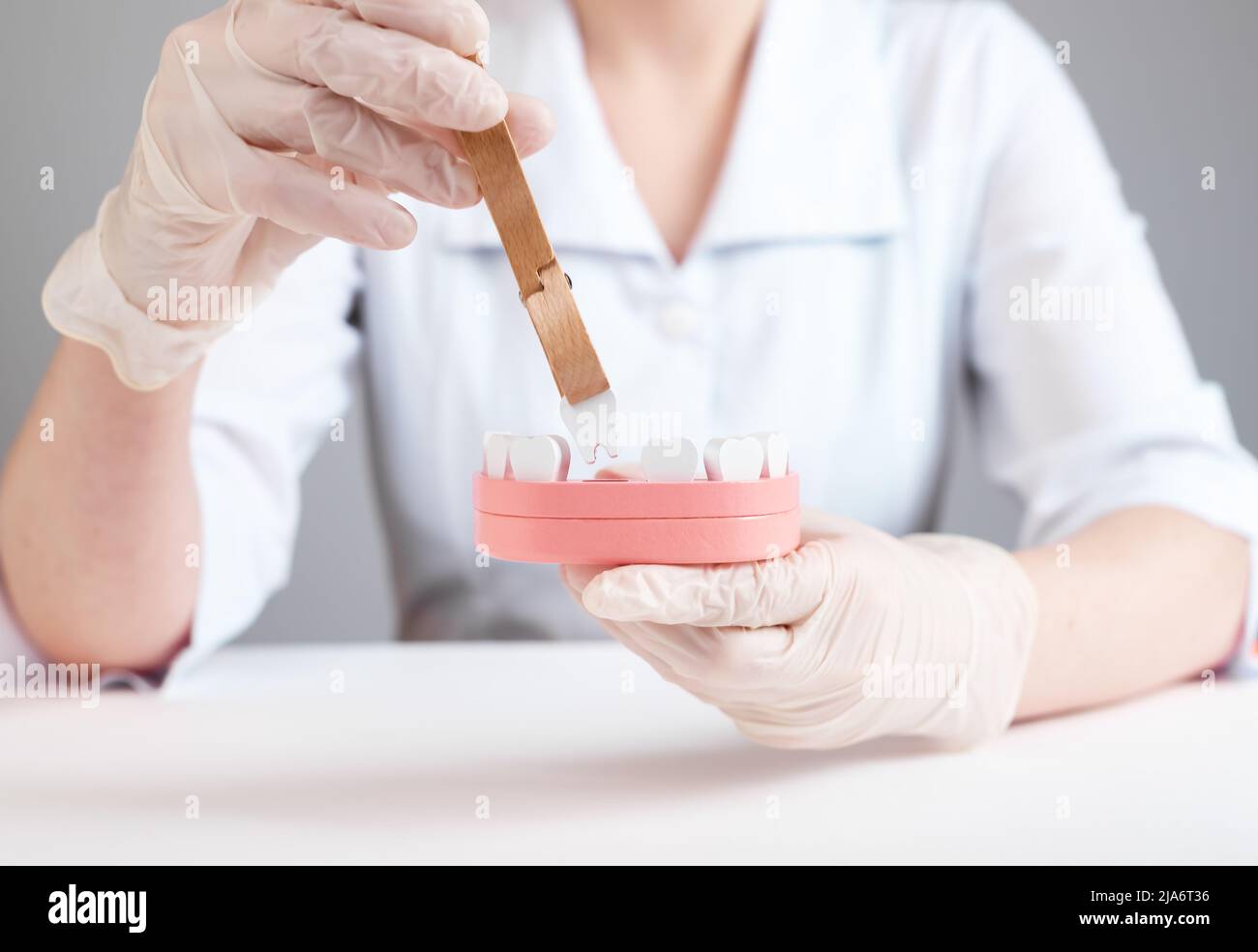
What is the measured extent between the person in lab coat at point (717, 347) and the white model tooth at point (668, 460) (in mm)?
149

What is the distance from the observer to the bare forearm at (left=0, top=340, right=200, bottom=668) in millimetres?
1007

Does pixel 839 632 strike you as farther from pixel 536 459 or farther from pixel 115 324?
pixel 115 324

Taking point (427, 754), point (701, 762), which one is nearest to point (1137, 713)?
point (701, 762)

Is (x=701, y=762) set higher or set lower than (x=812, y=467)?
lower

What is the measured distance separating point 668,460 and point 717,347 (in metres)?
0.60

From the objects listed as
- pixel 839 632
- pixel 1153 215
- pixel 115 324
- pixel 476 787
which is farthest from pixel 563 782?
pixel 1153 215

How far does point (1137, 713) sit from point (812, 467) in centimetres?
46

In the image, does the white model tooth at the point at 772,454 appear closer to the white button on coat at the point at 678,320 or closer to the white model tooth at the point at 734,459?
the white model tooth at the point at 734,459

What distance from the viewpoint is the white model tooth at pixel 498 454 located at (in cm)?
74

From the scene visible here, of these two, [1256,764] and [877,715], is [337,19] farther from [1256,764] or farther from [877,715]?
[1256,764]

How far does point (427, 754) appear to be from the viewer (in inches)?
35.8

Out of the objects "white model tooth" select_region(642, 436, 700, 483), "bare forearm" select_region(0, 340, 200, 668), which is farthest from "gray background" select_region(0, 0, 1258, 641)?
"white model tooth" select_region(642, 436, 700, 483)

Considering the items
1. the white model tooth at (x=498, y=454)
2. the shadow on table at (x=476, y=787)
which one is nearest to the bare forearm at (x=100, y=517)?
the shadow on table at (x=476, y=787)
